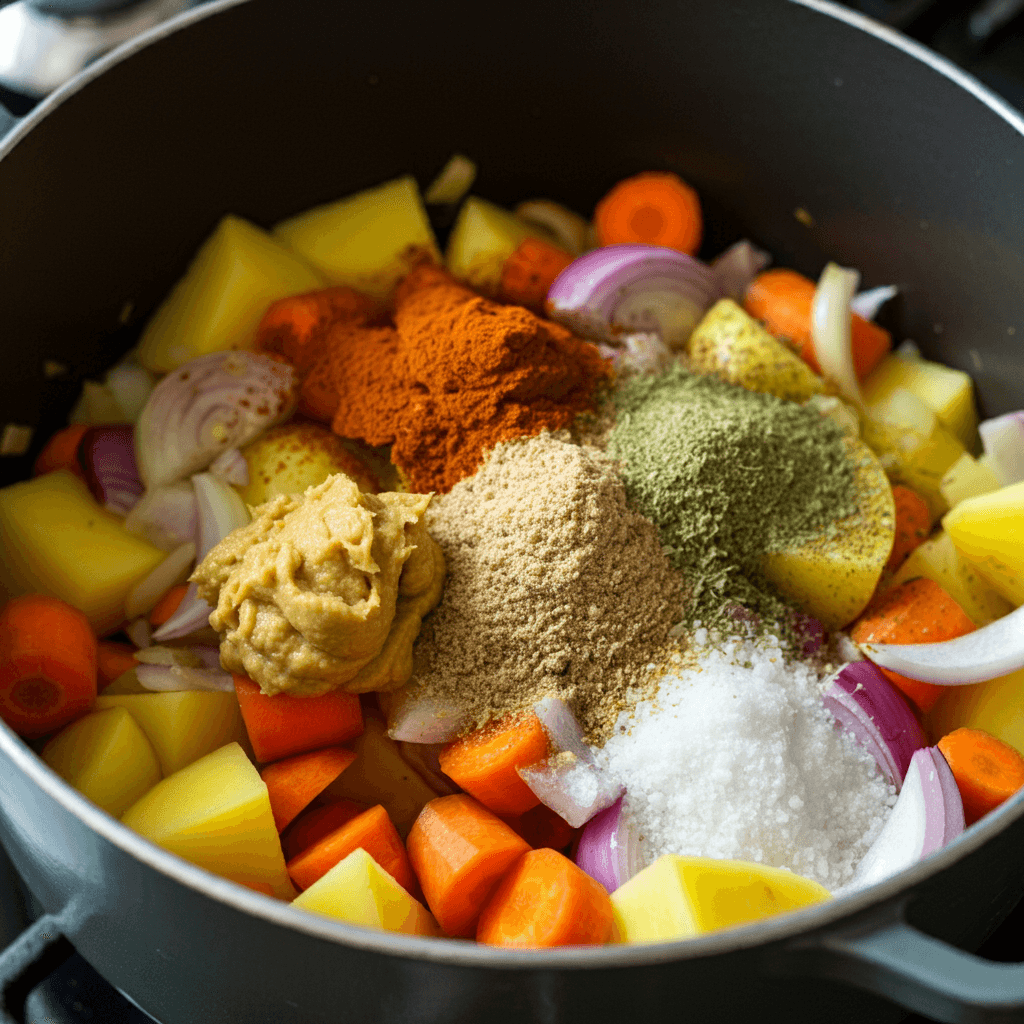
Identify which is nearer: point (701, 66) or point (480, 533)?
point (480, 533)

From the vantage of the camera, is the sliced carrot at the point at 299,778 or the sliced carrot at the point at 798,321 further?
Answer: the sliced carrot at the point at 798,321

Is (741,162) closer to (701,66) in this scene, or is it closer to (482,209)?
(701,66)

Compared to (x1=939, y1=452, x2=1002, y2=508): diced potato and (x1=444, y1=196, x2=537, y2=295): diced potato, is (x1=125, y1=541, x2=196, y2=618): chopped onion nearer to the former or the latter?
(x1=444, y1=196, x2=537, y2=295): diced potato

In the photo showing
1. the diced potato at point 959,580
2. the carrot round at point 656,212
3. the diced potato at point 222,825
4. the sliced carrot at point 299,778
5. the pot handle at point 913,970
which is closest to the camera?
the pot handle at point 913,970

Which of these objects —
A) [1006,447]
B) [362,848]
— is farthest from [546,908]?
[1006,447]

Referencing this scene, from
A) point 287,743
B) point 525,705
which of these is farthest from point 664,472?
point 287,743

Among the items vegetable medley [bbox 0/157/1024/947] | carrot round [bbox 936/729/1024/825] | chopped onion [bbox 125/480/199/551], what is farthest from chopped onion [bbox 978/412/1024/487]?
chopped onion [bbox 125/480/199/551]

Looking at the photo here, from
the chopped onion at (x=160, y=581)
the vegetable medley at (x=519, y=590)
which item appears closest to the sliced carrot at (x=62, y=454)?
the vegetable medley at (x=519, y=590)

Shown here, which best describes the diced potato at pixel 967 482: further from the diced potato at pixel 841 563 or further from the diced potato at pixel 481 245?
the diced potato at pixel 481 245
